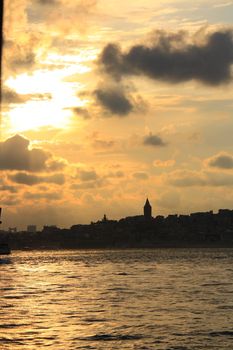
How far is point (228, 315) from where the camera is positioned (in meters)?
45.7

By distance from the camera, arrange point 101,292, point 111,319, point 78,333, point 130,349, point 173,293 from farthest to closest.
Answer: point 101,292 → point 173,293 → point 111,319 → point 78,333 → point 130,349

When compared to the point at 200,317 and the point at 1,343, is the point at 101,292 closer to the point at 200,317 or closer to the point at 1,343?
the point at 200,317

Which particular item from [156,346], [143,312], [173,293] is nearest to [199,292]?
[173,293]

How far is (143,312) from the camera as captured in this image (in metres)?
48.3

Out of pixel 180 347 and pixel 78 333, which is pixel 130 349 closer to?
pixel 180 347

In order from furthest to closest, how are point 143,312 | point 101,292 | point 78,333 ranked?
1. point 101,292
2. point 143,312
3. point 78,333

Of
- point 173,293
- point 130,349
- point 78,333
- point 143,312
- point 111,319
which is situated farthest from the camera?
point 173,293

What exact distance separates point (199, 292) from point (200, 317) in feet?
89.6

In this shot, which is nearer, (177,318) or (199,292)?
(177,318)

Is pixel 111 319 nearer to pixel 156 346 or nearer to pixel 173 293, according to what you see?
pixel 156 346

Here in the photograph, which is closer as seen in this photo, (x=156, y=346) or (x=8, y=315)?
(x=156, y=346)

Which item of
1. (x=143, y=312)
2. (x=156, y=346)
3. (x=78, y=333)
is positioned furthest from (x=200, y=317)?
(x=156, y=346)

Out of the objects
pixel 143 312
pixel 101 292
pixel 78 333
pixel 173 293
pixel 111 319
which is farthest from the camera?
pixel 101 292

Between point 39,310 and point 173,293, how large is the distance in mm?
23345
